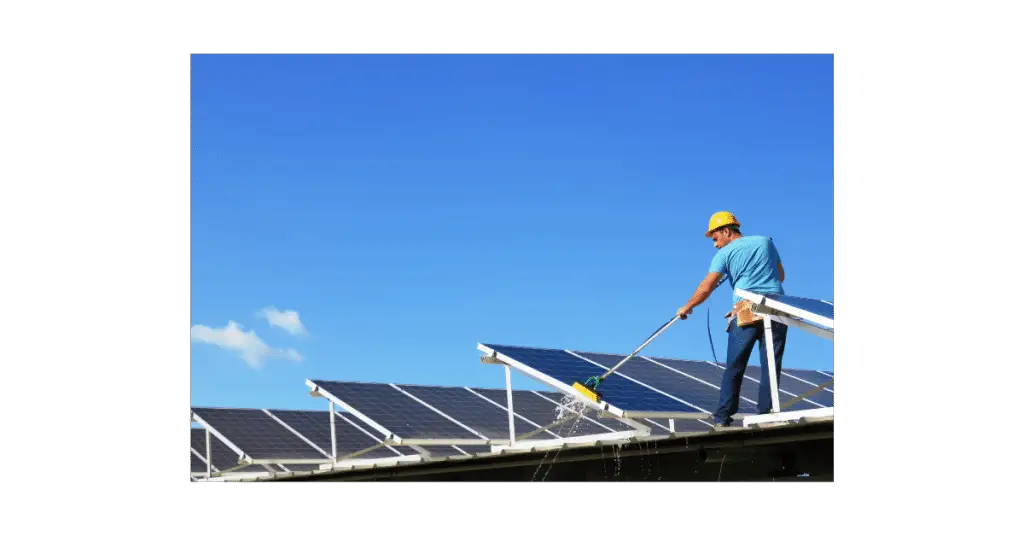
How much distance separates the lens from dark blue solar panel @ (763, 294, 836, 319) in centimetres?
851

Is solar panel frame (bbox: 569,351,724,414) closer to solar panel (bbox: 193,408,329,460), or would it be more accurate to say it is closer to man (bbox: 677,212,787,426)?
man (bbox: 677,212,787,426)

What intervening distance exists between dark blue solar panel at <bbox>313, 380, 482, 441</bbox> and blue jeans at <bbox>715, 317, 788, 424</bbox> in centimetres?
438

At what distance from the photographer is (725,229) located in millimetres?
9391

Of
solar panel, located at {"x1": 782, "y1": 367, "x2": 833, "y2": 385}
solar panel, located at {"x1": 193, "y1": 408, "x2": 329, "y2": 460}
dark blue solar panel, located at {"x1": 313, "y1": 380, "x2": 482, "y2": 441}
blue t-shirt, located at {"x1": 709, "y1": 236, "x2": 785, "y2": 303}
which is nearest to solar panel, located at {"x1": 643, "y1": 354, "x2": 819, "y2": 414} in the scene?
solar panel, located at {"x1": 782, "y1": 367, "x2": 833, "y2": 385}

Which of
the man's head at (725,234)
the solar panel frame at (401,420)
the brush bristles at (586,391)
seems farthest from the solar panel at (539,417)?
the man's head at (725,234)

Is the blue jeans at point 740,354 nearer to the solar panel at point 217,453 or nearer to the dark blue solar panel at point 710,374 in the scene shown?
the dark blue solar panel at point 710,374

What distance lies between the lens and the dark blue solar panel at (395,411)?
12.8m

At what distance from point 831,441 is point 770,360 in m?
0.84

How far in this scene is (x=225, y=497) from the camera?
6637 millimetres

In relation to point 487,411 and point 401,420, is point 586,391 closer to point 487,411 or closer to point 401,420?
point 401,420

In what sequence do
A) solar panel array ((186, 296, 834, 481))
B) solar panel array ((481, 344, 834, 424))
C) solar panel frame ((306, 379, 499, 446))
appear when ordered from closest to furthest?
solar panel array ((481, 344, 834, 424)), solar panel array ((186, 296, 834, 481)), solar panel frame ((306, 379, 499, 446))

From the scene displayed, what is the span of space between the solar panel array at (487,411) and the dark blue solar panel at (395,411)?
0.04 ft
